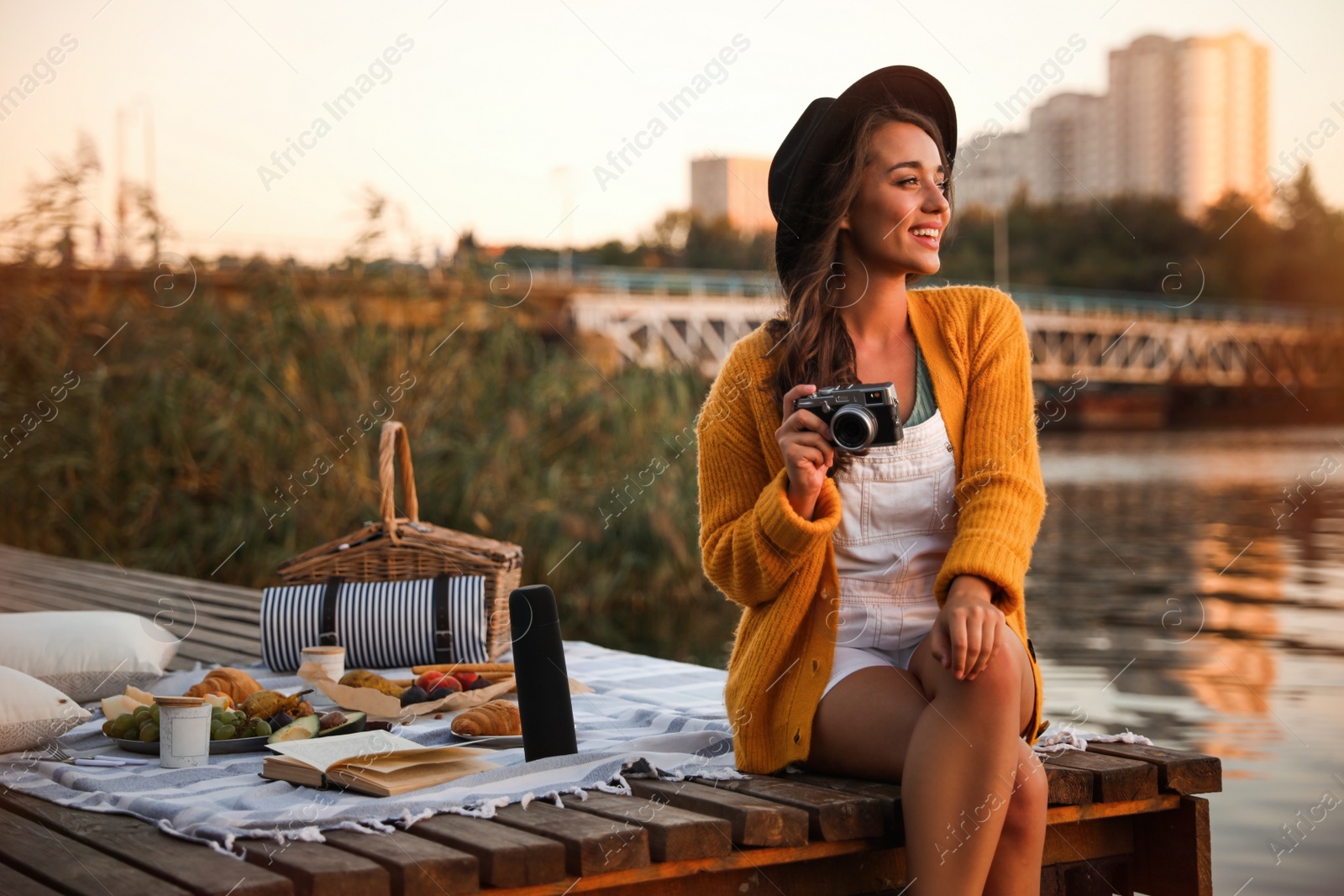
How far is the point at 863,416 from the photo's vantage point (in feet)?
6.68

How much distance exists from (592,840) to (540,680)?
25.9 inches

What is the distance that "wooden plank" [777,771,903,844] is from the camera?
207 cm

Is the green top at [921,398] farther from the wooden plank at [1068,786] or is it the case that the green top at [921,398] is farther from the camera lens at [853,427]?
the wooden plank at [1068,786]

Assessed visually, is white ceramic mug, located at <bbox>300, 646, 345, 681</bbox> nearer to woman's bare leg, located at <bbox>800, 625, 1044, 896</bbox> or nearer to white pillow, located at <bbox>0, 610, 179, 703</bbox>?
white pillow, located at <bbox>0, 610, 179, 703</bbox>

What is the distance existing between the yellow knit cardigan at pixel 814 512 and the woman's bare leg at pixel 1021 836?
0.59 feet

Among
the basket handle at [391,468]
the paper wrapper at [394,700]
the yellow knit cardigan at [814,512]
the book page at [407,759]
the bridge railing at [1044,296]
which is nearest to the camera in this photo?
the yellow knit cardigan at [814,512]

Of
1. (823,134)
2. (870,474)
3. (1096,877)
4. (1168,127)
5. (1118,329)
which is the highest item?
(1168,127)

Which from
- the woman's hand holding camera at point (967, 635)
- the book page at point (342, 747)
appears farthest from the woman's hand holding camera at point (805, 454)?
the book page at point (342, 747)

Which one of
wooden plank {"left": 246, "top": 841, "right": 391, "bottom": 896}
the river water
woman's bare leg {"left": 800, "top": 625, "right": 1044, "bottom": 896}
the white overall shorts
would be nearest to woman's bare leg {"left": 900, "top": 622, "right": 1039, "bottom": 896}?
woman's bare leg {"left": 800, "top": 625, "right": 1044, "bottom": 896}

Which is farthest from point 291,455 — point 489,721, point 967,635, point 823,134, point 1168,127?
point 1168,127

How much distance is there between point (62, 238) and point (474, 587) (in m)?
4.76

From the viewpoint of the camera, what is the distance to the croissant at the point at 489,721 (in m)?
2.72

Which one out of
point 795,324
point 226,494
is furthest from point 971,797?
point 226,494

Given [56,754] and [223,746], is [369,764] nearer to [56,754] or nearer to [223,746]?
[223,746]
